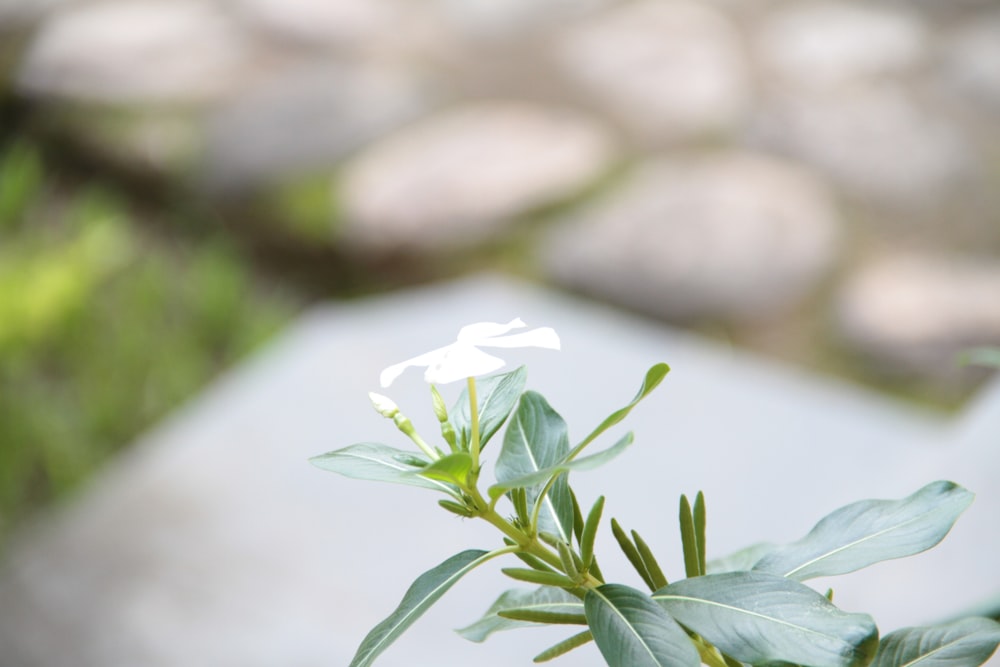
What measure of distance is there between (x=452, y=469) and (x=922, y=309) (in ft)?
5.38

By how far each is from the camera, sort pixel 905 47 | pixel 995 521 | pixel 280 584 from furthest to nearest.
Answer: pixel 905 47 < pixel 280 584 < pixel 995 521

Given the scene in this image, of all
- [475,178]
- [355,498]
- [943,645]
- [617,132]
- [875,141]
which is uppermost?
[617,132]

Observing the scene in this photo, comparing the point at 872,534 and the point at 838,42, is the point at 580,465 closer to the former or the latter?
the point at 872,534

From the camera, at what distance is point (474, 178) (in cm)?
220

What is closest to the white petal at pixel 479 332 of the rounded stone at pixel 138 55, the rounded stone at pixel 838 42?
the rounded stone at pixel 838 42

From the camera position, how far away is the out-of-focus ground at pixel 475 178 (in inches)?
70.0

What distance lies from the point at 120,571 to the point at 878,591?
0.84 m

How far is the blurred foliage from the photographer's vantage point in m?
1.59

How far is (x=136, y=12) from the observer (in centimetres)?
292

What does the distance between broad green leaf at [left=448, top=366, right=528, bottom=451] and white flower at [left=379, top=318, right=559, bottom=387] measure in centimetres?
3

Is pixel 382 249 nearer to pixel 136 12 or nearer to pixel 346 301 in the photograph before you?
pixel 346 301

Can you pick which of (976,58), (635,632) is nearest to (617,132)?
(976,58)

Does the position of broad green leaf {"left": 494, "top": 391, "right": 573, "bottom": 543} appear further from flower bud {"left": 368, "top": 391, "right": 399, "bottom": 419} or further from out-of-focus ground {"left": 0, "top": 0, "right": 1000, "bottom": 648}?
out-of-focus ground {"left": 0, "top": 0, "right": 1000, "bottom": 648}

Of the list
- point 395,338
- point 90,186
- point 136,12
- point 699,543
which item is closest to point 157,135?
point 90,186
